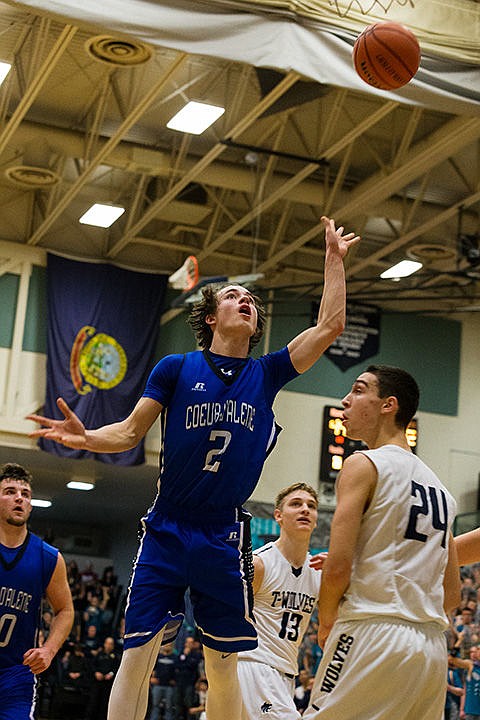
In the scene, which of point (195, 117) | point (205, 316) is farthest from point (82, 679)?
point (205, 316)

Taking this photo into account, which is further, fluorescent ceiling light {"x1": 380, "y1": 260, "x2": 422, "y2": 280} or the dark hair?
fluorescent ceiling light {"x1": 380, "y1": 260, "x2": 422, "y2": 280}

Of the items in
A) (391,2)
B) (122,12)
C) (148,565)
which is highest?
(391,2)

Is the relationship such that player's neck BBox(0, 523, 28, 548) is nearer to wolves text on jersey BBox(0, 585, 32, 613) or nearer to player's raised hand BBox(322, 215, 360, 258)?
wolves text on jersey BBox(0, 585, 32, 613)

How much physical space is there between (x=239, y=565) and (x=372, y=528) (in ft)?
3.37

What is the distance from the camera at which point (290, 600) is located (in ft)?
24.5

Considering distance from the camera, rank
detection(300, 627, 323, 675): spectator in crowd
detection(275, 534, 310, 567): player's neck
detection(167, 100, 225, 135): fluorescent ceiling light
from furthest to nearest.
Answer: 1. detection(300, 627, 323, 675): spectator in crowd
2. detection(167, 100, 225, 135): fluorescent ceiling light
3. detection(275, 534, 310, 567): player's neck

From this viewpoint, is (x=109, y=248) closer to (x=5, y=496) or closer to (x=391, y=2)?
(x=391, y=2)

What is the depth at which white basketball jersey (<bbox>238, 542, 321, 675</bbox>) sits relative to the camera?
7262 millimetres

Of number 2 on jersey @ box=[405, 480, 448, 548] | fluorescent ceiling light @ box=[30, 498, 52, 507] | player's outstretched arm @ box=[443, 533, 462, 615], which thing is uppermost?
fluorescent ceiling light @ box=[30, 498, 52, 507]

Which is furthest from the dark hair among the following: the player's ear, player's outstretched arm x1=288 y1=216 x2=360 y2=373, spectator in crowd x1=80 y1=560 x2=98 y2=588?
spectator in crowd x1=80 y1=560 x2=98 y2=588

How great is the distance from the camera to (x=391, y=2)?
40.0ft

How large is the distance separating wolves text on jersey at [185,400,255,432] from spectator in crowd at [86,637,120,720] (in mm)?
14710

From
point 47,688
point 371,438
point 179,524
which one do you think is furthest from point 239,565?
point 47,688

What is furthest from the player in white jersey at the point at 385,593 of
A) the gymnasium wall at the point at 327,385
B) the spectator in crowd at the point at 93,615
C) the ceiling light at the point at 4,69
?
the spectator in crowd at the point at 93,615
